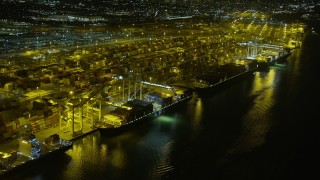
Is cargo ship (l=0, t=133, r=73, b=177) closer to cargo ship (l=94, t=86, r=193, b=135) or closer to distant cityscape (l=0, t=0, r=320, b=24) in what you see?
cargo ship (l=94, t=86, r=193, b=135)

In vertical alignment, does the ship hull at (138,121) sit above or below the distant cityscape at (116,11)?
below

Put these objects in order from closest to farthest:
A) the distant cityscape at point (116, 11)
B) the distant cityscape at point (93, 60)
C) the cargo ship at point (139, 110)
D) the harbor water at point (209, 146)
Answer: the harbor water at point (209, 146) < the cargo ship at point (139, 110) < the distant cityscape at point (93, 60) < the distant cityscape at point (116, 11)

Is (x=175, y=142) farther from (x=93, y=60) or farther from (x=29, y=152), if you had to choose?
(x=93, y=60)

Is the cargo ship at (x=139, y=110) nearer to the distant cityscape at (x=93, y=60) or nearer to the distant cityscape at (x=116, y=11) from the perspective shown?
the distant cityscape at (x=93, y=60)

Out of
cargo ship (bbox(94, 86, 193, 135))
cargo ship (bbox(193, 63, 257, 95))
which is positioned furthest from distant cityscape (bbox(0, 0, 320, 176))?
cargo ship (bbox(94, 86, 193, 135))

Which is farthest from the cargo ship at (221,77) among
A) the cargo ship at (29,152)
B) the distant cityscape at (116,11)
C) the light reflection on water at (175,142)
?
the distant cityscape at (116,11)

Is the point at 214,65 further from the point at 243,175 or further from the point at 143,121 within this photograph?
the point at 243,175

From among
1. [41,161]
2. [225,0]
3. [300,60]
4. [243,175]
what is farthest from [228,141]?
[225,0]
